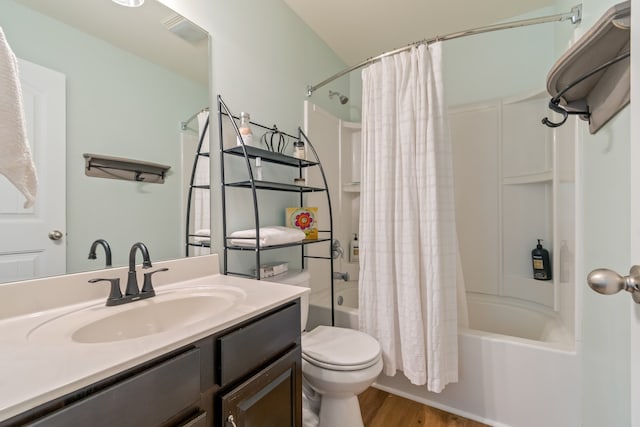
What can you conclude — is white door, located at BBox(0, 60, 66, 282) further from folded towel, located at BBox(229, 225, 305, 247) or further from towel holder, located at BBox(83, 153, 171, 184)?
folded towel, located at BBox(229, 225, 305, 247)

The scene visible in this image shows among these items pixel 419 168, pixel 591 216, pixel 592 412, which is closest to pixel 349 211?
pixel 419 168

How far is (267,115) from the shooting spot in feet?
5.88

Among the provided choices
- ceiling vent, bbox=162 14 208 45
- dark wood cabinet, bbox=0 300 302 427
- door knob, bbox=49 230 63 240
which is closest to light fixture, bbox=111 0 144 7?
ceiling vent, bbox=162 14 208 45

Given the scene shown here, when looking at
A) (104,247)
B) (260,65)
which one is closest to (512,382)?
(104,247)

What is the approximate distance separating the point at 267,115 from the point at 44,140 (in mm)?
1123

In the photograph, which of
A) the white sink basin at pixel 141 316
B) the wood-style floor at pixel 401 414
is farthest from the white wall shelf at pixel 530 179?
the white sink basin at pixel 141 316

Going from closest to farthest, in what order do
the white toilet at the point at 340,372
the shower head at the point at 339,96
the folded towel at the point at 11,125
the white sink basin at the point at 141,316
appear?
the folded towel at the point at 11,125 < the white sink basin at the point at 141,316 < the white toilet at the point at 340,372 < the shower head at the point at 339,96

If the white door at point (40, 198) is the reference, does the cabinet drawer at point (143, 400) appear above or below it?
below

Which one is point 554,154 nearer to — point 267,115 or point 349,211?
point 349,211

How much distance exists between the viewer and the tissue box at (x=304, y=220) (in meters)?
1.81

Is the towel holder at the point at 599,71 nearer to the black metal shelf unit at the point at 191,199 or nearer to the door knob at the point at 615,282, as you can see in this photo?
the door knob at the point at 615,282

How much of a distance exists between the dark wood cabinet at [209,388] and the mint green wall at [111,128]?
1.98ft

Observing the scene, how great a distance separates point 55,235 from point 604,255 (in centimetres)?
183

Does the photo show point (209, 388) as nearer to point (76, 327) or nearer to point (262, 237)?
point (76, 327)
